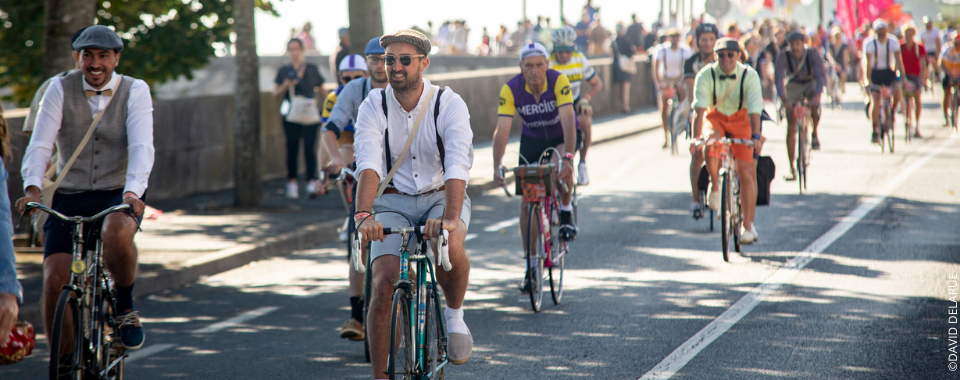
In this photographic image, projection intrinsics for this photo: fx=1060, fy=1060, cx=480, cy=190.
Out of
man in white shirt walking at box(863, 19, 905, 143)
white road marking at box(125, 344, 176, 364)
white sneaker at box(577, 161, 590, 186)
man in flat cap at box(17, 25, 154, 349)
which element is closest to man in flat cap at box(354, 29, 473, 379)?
man in flat cap at box(17, 25, 154, 349)

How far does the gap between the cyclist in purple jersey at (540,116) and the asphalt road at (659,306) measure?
0.89m

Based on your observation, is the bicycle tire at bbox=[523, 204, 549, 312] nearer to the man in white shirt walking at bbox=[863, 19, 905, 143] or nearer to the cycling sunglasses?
the cycling sunglasses

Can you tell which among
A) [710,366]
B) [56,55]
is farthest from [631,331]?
[56,55]

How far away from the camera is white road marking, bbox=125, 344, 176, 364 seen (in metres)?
6.38

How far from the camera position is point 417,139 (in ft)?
15.7

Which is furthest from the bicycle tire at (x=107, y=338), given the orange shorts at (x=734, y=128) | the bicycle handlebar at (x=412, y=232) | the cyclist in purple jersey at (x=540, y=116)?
the orange shorts at (x=734, y=128)

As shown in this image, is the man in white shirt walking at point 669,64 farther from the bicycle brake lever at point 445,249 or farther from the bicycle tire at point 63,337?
the bicycle tire at point 63,337

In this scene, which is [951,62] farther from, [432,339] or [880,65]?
[432,339]

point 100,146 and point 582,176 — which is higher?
point 100,146

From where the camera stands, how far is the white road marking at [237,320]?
23.3 feet

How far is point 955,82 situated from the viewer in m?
18.2

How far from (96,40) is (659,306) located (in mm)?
4011

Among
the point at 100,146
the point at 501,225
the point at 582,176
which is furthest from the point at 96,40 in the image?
the point at 501,225

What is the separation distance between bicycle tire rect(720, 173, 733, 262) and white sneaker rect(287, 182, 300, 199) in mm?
6245
